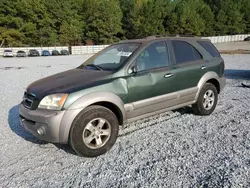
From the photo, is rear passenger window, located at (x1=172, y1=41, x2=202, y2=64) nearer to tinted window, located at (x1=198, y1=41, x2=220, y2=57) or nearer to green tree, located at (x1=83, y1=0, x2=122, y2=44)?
tinted window, located at (x1=198, y1=41, x2=220, y2=57)

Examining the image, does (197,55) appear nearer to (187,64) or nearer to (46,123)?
(187,64)

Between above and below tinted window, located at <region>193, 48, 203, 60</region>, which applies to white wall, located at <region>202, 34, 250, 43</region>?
below

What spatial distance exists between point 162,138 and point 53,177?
191cm

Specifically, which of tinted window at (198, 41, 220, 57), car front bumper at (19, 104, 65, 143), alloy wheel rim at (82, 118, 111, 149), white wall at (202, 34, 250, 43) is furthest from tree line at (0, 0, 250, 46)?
alloy wheel rim at (82, 118, 111, 149)

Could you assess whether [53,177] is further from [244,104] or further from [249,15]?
[249,15]

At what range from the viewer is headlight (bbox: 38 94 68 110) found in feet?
10.5

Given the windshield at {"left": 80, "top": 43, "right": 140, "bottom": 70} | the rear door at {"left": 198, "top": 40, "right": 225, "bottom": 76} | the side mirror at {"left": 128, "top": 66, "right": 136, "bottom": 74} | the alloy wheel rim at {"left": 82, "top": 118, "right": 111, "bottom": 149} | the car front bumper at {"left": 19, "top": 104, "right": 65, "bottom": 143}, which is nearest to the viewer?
the car front bumper at {"left": 19, "top": 104, "right": 65, "bottom": 143}

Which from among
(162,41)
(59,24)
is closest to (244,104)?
(162,41)

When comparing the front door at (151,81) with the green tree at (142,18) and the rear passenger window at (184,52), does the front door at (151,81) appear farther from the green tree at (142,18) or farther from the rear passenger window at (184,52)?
the green tree at (142,18)

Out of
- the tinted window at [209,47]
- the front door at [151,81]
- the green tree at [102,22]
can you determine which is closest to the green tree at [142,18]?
the green tree at [102,22]

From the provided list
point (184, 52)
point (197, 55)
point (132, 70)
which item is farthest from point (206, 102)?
point (132, 70)

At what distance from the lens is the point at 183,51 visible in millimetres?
4598

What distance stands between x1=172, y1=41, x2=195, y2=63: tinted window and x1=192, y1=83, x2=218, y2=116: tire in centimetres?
74

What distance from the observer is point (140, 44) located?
4102 mm
